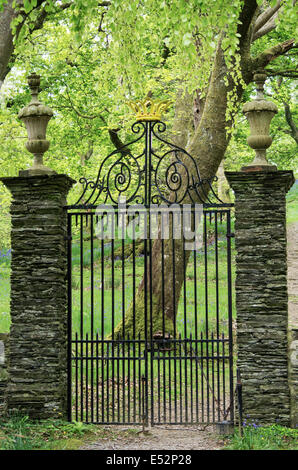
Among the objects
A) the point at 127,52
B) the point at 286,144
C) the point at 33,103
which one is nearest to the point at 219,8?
the point at 127,52

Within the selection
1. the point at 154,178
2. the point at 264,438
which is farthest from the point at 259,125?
the point at 154,178

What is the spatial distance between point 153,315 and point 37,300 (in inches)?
136

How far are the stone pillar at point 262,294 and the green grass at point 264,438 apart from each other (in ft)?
0.47

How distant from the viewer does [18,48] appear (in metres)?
7.25

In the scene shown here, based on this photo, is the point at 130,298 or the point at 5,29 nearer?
the point at 5,29

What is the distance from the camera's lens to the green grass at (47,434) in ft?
16.4

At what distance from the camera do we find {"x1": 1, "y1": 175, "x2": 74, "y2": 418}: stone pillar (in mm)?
5754

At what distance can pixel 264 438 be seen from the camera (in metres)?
5.16

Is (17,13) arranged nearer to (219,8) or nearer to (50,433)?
(219,8)

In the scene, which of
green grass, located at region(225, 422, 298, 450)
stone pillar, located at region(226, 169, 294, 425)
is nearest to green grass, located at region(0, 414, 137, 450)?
green grass, located at region(225, 422, 298, 450)

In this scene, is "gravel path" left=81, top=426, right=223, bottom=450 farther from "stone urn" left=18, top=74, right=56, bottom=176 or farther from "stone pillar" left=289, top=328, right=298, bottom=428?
"stone urn" left=18, top=74, right=56, bottom=176

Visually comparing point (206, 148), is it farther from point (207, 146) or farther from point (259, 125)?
point (259, 125)

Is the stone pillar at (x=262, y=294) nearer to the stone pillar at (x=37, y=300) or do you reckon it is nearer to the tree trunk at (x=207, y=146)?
the stone pillar at (x=37, y=300)

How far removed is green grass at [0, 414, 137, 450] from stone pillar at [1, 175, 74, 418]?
0.49 feet
